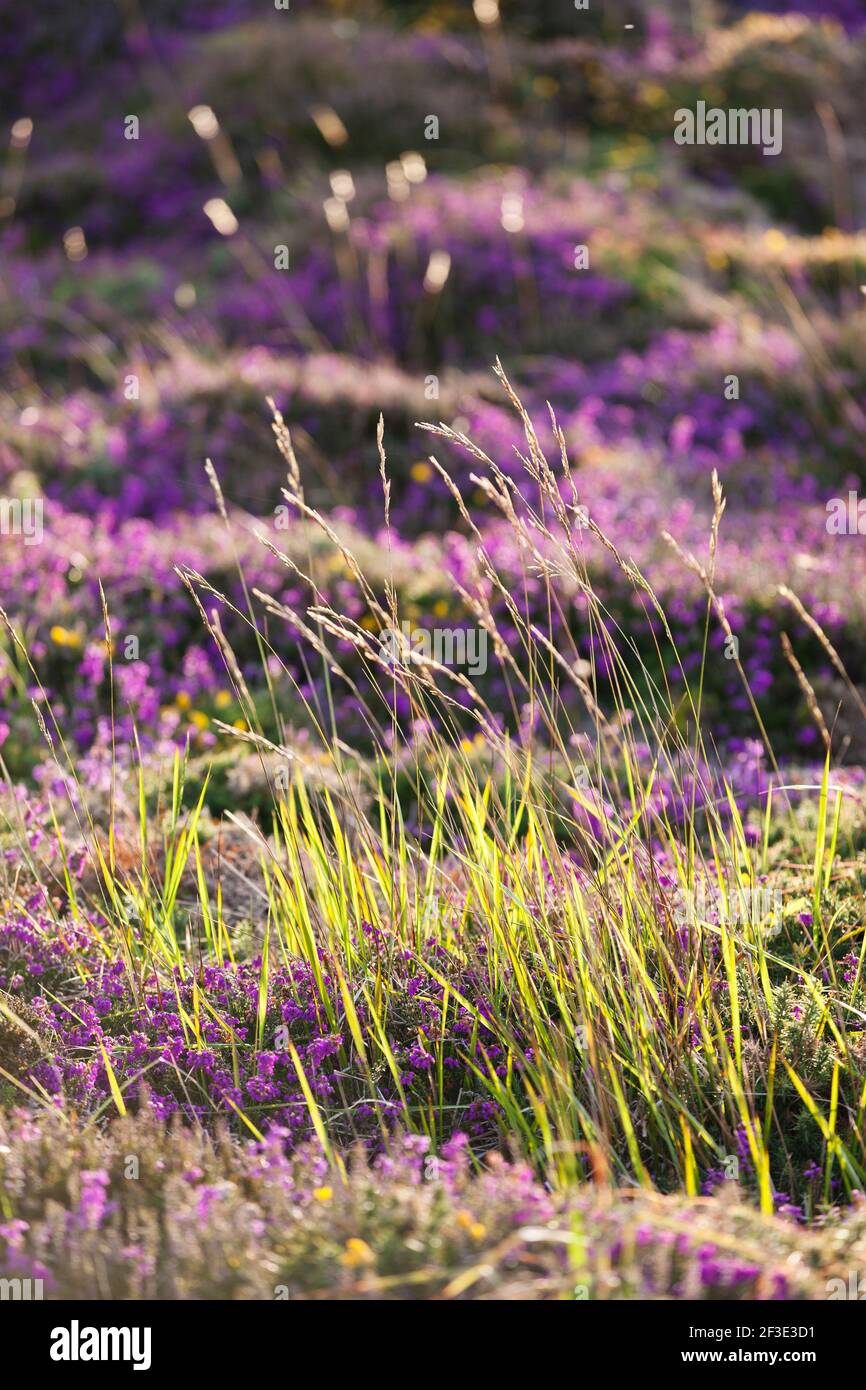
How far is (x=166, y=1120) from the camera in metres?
2.89

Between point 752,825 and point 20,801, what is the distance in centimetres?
241

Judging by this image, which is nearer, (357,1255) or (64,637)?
(357,1255)

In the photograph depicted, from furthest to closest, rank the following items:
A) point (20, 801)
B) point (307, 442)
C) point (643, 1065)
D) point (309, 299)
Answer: point (309, 299) → point (307, 442) → point (20, 801) → point (643, 1065)

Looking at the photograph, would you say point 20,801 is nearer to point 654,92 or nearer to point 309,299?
point 309,299

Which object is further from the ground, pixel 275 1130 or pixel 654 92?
pixel 654 92

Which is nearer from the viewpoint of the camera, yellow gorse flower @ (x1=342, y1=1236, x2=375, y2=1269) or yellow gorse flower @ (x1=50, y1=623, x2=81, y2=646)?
yellow gorse flower @ (x1=342, y1=1236, x2=375, y2=1269)

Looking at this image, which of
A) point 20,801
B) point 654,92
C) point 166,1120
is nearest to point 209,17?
point 654,92

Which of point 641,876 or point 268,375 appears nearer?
point 641,876

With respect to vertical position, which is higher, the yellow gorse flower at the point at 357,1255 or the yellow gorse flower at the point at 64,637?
the yellow gorse flower at the point at 64,637

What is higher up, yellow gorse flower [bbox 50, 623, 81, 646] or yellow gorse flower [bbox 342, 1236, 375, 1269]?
yellow gorse flower [bbox 50, 623, 81, 646]

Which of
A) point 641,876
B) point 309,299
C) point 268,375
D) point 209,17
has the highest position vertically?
point 209,17

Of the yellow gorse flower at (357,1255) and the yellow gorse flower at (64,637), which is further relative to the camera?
the yellow gorse flower at (64,637)

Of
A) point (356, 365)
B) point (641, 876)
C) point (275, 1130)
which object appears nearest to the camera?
point (275, 1130)

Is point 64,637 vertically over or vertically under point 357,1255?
over
